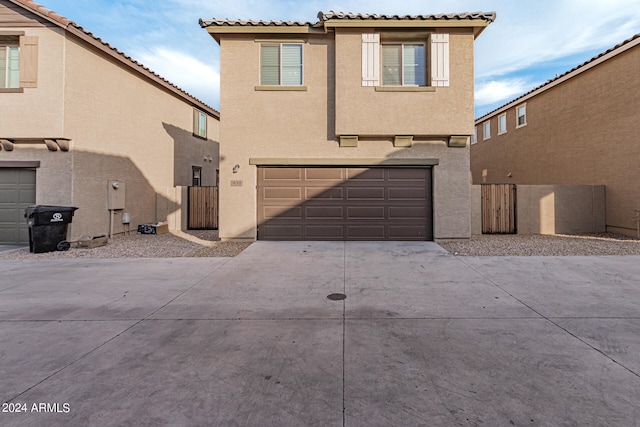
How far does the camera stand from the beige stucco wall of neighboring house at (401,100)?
9812mm

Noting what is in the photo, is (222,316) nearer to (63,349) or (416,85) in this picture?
(63,349)

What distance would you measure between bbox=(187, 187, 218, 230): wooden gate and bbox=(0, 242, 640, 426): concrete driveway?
7260 millimetres

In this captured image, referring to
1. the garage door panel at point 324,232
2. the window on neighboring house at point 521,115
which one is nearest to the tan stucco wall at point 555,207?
the garage door panel at point 324,232

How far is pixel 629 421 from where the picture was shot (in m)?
2.31

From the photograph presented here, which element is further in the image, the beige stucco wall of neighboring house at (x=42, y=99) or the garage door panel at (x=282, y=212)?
the garage door panel at (x=282, y=212)

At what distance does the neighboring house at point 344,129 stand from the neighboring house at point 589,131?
614 centimetres

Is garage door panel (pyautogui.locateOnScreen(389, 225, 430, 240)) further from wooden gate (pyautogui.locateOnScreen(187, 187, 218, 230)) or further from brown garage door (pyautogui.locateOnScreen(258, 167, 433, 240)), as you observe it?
wooden gate (pyautogui.locateOnScreen(187, 187, 218, 230))

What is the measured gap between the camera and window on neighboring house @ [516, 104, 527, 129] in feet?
56.7

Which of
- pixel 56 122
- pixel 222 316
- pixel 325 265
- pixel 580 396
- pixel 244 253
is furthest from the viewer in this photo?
pixel 56 122

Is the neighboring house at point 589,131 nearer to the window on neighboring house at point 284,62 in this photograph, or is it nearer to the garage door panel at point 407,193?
the garage door panel at point 407,193

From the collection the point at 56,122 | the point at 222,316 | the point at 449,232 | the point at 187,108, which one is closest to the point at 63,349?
the point at 222,316

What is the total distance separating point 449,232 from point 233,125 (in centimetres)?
769

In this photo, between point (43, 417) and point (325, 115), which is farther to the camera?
point (325, 115)

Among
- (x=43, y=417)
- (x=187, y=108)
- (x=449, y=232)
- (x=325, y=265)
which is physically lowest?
(x=43, y=417)
